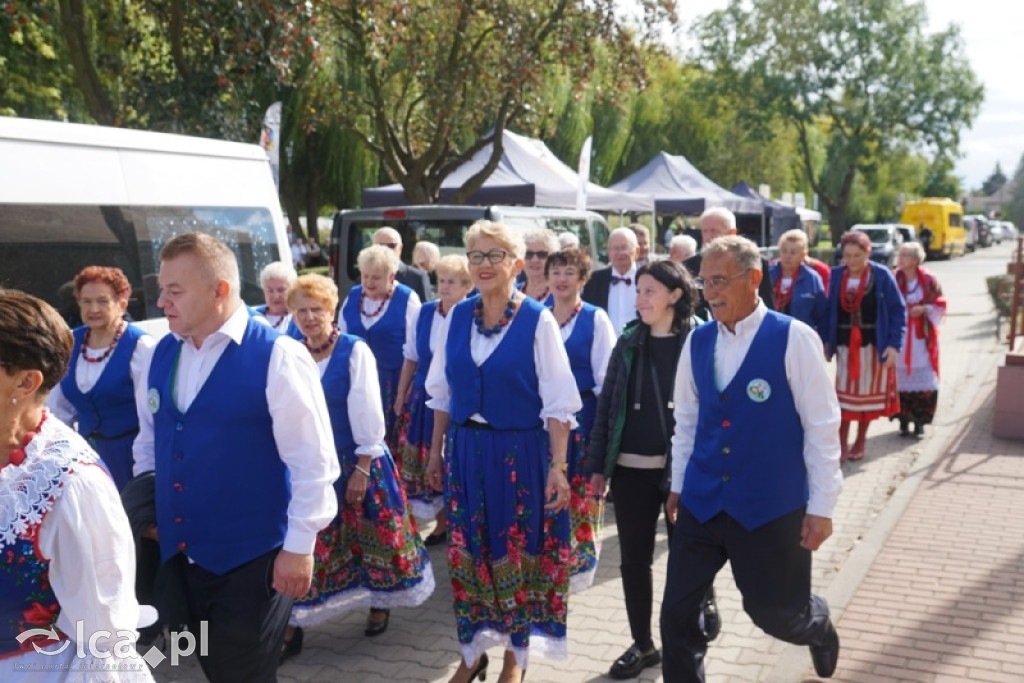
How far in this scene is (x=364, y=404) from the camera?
180 inches

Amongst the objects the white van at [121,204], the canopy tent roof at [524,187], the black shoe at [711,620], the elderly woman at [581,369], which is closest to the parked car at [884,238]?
the canopy tent roof at [524,187]

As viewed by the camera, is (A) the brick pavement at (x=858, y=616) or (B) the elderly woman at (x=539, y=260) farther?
(B) the elderly woman at (x=539, y=260)

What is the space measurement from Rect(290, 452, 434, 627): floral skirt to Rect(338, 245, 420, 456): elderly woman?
169cm

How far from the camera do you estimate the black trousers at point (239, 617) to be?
10.2ft

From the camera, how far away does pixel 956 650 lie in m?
4.73

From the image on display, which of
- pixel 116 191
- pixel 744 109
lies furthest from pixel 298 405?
pixel 744 109

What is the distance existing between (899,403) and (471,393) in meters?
6.65

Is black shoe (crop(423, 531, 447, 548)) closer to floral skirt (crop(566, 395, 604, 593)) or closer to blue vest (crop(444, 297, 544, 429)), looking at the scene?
floral skirt (crop(566, 395, 604, 593))

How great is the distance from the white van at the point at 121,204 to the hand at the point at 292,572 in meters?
3.37

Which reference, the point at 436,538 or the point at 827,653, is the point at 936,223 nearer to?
the point at 436,538

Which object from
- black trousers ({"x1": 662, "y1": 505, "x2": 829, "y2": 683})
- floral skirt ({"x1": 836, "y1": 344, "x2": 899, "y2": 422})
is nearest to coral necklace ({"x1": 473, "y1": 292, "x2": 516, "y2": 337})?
black trousers ({"x1": 662, "y1": 505, "x2": 829, "y2": 683})

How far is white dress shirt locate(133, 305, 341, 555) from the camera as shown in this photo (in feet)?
10.1

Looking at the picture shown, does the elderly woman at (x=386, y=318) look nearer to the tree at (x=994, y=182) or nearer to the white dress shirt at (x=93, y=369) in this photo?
the white dress shirt at (x=93, y=369)

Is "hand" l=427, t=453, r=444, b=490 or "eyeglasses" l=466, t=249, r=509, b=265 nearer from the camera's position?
"eyeglasses" l=466, t=249, r=509, b=265
